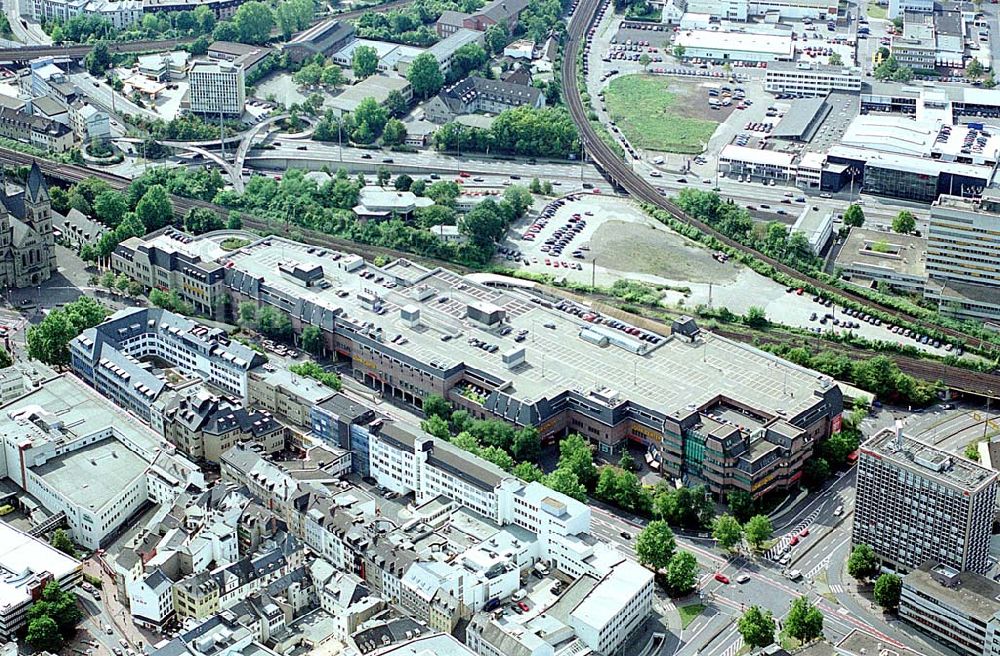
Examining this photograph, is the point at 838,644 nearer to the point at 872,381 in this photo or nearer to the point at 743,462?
the point at 743,462

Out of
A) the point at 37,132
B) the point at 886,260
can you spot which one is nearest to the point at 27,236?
the point at 37,132

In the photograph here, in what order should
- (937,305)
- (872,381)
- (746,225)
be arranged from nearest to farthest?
(872,381) < (937,305) < (746,225)

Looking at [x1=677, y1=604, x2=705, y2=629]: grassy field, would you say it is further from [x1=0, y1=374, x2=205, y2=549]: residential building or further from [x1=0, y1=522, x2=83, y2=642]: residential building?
[x1=0, y1=522, x2=83, y2=642]: residential building

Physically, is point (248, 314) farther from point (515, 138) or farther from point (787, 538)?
point (515, 138)

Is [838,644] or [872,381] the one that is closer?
[838,644]

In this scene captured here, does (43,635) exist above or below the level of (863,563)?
above

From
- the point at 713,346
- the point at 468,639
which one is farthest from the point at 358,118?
the point at 468,639

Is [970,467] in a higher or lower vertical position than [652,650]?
higher

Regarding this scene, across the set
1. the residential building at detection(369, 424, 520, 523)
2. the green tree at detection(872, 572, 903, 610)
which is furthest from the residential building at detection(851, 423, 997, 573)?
the residential building at detection(369, 424, 520, 523)
